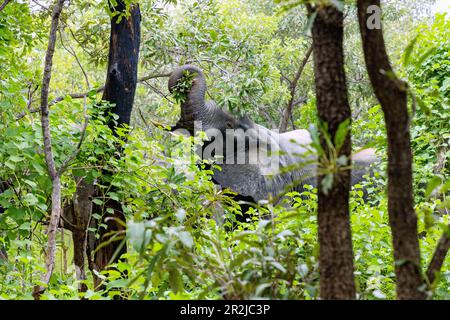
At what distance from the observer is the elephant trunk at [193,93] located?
5.80m

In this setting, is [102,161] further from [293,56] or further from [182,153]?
[293,56]

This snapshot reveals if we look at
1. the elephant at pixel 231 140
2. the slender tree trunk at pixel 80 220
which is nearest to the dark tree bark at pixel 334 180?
the slender tree trunk at pixel 80 220

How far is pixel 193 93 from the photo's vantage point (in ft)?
19.2

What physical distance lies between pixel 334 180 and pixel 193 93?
466 centimetres

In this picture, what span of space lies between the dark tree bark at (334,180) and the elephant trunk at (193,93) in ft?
14.8

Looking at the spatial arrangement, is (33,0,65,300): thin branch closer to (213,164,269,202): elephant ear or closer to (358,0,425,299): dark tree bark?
(358,0,425,299): dark tree bark

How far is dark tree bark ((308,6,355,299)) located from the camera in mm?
1283

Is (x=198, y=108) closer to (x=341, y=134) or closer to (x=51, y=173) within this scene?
(x=51, y=173)

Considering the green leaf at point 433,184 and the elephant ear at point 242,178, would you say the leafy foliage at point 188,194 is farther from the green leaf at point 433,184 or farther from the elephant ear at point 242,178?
the elephant ear at point 242,178

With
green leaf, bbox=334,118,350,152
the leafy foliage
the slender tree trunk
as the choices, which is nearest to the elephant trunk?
the leafy foliage

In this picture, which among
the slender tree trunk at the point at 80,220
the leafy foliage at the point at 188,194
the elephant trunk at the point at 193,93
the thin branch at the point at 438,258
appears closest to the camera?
the thin branch at the point at 438,258

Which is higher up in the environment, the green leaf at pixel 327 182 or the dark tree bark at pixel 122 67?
the dark tree bark at pixel 122 67

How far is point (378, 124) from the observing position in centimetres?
441
